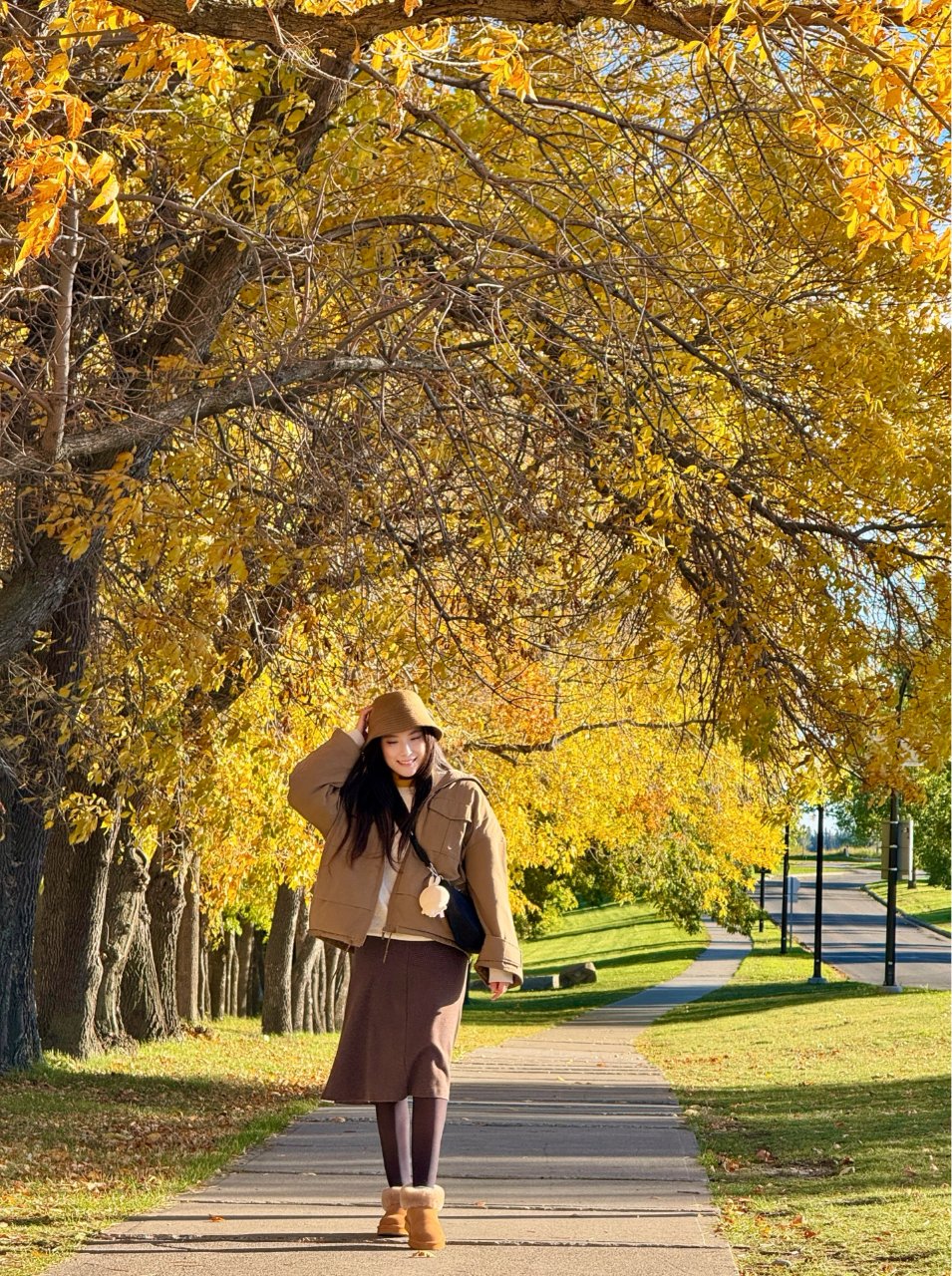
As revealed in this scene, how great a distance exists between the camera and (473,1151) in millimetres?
9805

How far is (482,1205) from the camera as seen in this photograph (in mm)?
7680

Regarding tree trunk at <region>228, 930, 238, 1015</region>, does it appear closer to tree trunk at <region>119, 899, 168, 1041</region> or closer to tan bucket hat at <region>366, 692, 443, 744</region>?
tree trunk at <region>119, 899, 168, 1041</region>

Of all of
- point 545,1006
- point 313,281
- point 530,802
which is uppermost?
point 313,281

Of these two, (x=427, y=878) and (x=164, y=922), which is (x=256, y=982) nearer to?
(x=164, y=922)

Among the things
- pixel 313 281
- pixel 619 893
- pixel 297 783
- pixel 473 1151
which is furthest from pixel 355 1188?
pixel 619 893

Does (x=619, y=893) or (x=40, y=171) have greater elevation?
(x=40, y=171)

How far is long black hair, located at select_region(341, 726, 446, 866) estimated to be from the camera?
6.47 metres

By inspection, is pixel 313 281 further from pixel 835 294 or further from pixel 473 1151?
pixel 473 1151

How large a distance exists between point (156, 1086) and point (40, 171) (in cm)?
1087

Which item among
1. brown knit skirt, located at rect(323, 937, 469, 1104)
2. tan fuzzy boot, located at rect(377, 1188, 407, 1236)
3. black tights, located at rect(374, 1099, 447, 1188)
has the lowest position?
tan fuzzy boot, located at rect(377, 1188, 407, 1236)

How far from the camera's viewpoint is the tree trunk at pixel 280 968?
2456 cm

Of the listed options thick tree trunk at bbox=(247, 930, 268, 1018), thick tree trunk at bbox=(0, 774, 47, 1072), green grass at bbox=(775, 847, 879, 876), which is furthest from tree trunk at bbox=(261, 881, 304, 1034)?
green grass at bbox=(775, 847, 879, 876)

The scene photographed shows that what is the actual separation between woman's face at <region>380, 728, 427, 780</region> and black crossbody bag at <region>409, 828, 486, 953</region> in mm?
266

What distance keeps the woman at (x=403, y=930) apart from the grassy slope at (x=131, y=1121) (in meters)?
1.35
